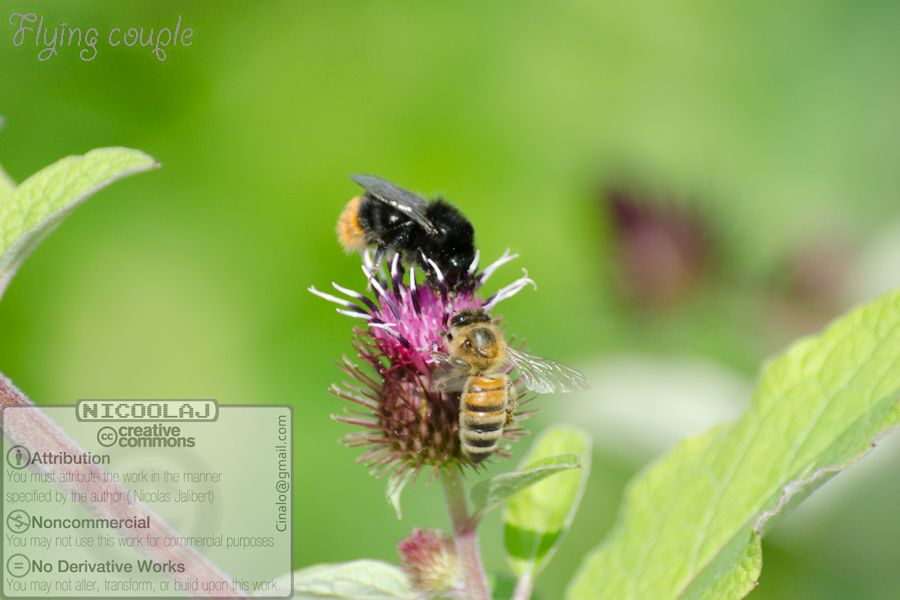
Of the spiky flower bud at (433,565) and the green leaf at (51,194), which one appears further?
the spiky flower bud at (433,565)

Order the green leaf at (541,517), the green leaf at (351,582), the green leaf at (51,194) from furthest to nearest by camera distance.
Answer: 1. the green leaf at (541,517)
2. the green leaf at (351,582)
3. the green leaf at (51,194)

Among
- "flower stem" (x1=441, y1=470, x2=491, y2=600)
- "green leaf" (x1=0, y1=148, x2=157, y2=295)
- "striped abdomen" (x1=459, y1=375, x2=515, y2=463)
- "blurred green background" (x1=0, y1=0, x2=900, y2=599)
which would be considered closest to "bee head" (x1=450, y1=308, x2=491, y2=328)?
"striped abdomen" (x1=459, y1=375, x2=515, y2=463)

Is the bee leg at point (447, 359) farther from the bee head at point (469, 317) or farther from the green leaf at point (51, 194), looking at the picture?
the green leaf at point (51, 194)

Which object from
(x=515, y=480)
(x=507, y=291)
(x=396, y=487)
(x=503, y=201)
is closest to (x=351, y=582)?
(x=396, y=487)

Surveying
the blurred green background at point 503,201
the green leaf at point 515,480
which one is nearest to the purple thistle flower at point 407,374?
the green leaf at point 515,480

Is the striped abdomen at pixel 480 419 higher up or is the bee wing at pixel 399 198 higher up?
the bee wing at pixel 399 198

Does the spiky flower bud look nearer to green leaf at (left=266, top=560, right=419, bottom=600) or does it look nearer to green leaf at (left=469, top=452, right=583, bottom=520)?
green leaf at (left=266, top=560, right=419, bottom=600)

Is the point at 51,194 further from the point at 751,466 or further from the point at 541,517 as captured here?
the point at 751,466
